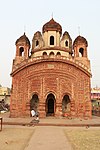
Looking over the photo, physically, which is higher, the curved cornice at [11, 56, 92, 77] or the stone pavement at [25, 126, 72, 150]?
the curved cornice at [11, 56, 92, 77]

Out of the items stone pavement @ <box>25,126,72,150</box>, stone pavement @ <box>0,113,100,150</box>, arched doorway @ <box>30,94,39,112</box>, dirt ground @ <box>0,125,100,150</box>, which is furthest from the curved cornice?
stone pavement @ <box>25,126,72,150</box>

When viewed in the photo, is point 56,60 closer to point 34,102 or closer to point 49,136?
point 34,102

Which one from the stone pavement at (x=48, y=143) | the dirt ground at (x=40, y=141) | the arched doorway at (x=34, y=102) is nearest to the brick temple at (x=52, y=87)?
the arched doorway at (x=34, y=102)

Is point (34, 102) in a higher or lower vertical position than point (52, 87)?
lower

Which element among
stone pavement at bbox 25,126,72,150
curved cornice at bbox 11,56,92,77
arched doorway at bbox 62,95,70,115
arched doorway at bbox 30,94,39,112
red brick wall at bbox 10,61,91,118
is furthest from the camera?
arched doorway at bbox 30,94,39,112

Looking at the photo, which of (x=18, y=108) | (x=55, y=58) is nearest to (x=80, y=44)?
(x=55, y=58)

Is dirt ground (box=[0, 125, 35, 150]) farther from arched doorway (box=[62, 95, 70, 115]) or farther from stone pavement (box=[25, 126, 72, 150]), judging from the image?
arched doorway (box=[62, 95, 70, 115])

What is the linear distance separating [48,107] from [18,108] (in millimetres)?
3995

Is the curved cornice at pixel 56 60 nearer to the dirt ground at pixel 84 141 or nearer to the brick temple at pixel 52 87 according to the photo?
the brick temple at pixel 52 87

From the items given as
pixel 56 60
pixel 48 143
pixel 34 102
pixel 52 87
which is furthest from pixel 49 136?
pixel 56 60

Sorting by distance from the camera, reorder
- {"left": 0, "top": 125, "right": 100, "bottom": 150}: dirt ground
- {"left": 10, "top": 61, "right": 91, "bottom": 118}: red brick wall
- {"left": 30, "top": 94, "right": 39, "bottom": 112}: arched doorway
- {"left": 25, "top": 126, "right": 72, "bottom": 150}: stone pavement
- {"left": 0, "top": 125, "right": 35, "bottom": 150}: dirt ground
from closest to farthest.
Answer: {"left": 25, "top": 126, "right": 72, "bottom": 150}: stone pavement → {"left": 0, "top": 125, "right": 35, "bottom": 150}: dirt ground → {"left": 0, "top": 125, "right": 100, "bottom": 150}: dirt ground → {"left": 10, "top": 61, "right": 91, "bottom": 118}: red brick wall → {"left": 30, "top": 94, "right": 39, "bottom": 112}: arched doorway

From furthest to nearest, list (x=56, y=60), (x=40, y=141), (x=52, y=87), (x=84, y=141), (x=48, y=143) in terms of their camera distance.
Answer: (x=56, y=60), (x=52, y=87), (x=84, y=141), (x=40, y=141), (x=48, y=143)

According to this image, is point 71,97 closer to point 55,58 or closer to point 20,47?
point 55,58

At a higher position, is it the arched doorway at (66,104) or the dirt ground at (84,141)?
the arched doorway at (66,104)
